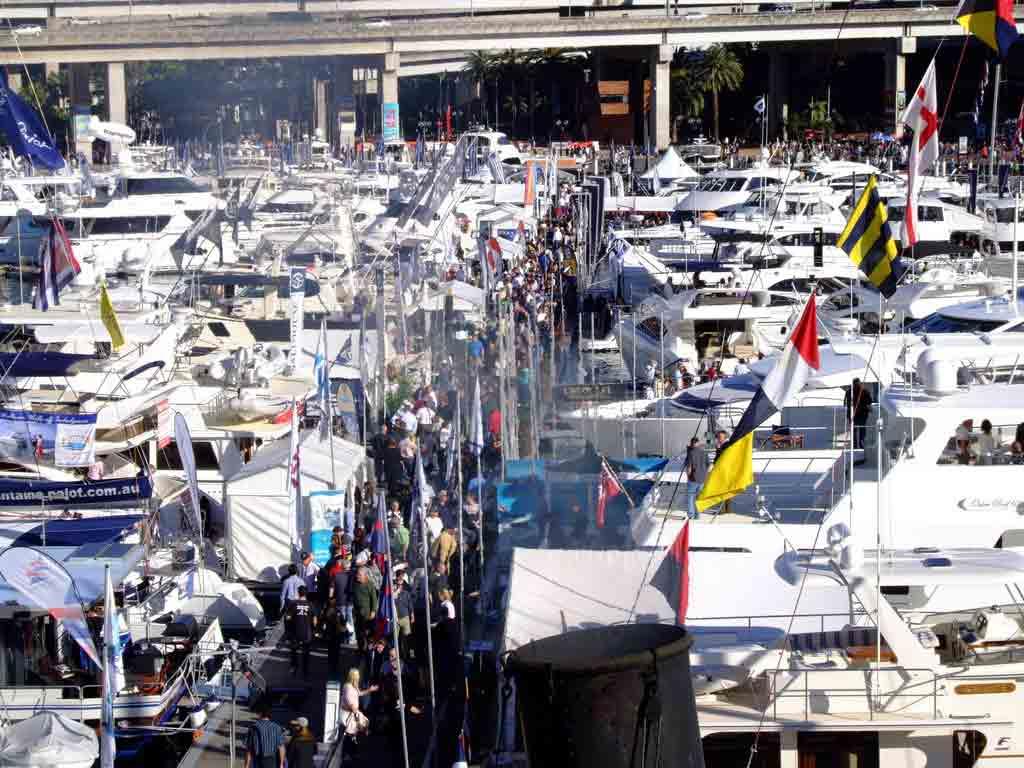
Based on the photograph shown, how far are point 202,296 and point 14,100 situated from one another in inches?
435

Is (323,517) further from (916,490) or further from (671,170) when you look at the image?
(671,170)

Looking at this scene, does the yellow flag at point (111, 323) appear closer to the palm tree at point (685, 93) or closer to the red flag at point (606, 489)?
the red flag at point (606, 489)

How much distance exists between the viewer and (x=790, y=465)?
16.1m

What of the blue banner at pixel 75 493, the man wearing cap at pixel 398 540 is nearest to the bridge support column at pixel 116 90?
the man wearing cap at pixel 398 540

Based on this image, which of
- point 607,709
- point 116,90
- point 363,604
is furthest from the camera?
point 116,90

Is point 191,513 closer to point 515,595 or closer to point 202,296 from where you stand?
point 515,595

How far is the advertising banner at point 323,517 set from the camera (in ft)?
A: 53.5

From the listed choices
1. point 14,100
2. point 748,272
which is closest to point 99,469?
point 14,100

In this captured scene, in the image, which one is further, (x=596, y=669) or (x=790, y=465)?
(x=790, y=465)

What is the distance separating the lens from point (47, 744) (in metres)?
10.5

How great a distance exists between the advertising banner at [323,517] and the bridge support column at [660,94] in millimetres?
58674

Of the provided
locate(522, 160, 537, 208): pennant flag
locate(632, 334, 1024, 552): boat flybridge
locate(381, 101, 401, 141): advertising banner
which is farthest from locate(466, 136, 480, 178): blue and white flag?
locate(632, 334, 1024, 552): boat flybridge

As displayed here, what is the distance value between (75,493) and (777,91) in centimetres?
6899

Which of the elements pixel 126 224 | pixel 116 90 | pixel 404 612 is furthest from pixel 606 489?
pixel 116 90
